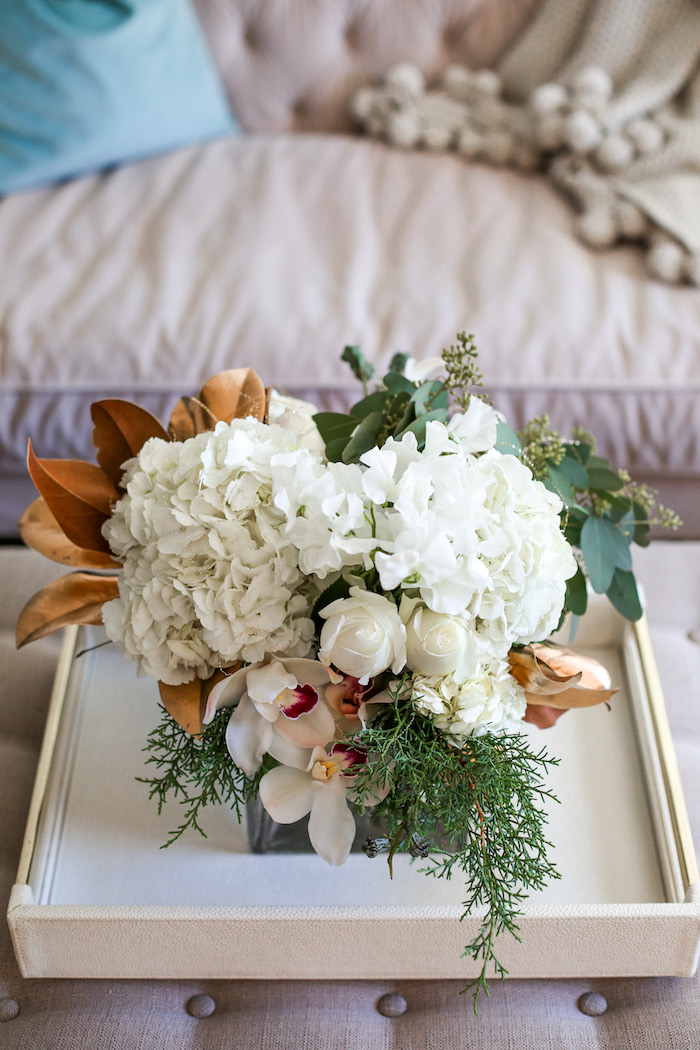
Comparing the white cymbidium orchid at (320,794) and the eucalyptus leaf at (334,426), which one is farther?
the eucalyptus leaf at (334,426)

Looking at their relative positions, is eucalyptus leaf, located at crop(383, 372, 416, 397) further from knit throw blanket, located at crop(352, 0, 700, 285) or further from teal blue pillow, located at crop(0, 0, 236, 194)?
teal blue pillow, located at crop(0, 0, 236, 194)

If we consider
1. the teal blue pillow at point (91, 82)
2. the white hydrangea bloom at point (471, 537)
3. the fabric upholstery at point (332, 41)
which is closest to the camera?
the white hydrangea bloom at point (471, 537)

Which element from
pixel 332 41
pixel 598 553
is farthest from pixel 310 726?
pixel 332 41

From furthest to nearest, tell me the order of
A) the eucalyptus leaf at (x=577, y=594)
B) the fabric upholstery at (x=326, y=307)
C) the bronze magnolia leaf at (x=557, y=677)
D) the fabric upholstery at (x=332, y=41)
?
the fabric upholstery at (x=332, y=41), the fabric upholstery at (x=326, y=307), the eucalyptus leaf at (x=577, y=594), the bronze magnolia leaf at (x=557, y=677)

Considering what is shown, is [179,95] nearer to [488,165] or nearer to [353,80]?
[353,80]

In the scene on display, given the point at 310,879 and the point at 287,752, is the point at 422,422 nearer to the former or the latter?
the point at 287,752

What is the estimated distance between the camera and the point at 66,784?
0.85 meters

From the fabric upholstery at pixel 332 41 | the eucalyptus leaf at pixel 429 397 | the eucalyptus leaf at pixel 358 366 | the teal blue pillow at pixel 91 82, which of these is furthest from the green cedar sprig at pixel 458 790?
the fabric upholstery at pixel 332 41

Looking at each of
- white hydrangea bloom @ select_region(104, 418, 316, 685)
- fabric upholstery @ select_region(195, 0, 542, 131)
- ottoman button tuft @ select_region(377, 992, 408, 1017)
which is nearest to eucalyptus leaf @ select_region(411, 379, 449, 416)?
white hydrangea bloom @ select_region(104, 418, 316, 685)

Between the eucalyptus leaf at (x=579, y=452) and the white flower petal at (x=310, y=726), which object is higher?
the eucalyptus leaf at (x=579, y=452)

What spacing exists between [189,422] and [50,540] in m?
0.16

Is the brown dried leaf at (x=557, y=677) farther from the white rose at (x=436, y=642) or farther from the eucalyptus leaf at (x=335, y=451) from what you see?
the eucalyptus leaf at (x=335, y=451)

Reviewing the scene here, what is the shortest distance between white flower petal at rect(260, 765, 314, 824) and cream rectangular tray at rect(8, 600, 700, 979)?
0.11 metres

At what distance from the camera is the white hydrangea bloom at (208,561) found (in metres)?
0.58
